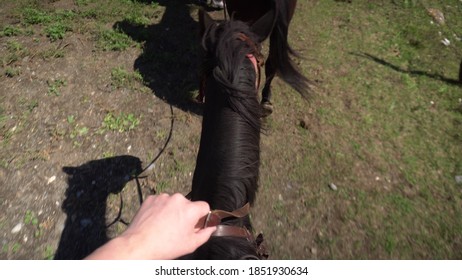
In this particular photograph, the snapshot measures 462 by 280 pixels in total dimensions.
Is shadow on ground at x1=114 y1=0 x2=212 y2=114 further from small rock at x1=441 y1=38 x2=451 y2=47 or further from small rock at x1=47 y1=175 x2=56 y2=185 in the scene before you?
small rock at x1=441 y1=38 x2=451 y2=47

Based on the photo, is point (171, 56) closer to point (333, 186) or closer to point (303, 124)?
point (303, 124)

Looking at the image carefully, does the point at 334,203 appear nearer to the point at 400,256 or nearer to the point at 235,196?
the point at 400,256

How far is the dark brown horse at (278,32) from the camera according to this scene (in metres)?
2.67

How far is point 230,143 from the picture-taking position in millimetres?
1733

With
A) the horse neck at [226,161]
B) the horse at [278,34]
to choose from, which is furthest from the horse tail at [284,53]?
the horse neck at [226,161]

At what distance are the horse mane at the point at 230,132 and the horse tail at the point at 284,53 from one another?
832 mm

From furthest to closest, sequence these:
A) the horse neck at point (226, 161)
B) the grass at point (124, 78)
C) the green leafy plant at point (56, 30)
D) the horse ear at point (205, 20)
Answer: the green leafy plant at point (56, 30), the grass at point (124, 78), the horse ear at point (205, 20), the horse neck at point (226, 161)

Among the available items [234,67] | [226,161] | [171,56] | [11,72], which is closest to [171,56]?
[171,56]

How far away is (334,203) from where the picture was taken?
2906mm

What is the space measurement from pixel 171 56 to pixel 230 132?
304 cm

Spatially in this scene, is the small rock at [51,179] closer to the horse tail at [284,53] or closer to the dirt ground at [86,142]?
the dirt ground at [86,142]

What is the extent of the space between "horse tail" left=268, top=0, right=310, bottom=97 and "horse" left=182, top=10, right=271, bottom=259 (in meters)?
0.79

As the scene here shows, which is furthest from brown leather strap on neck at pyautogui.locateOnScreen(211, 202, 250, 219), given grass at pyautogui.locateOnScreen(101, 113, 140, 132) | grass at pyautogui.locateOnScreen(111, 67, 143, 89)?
grass at pyautogui.locateOnScreen(111, 67, 143, 89)

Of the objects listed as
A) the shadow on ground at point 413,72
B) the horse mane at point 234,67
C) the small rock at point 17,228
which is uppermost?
the horse mane at point 234,67
